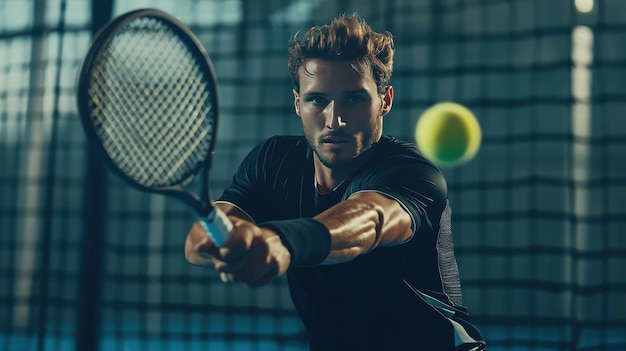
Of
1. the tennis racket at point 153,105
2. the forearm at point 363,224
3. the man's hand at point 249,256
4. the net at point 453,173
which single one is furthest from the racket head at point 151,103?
the net at point 453,173

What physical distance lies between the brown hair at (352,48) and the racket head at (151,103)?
757 millimetres

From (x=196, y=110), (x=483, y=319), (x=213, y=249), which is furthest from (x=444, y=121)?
(x=213, y=249)

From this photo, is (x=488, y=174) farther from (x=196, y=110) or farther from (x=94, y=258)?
(x=196, y=110)

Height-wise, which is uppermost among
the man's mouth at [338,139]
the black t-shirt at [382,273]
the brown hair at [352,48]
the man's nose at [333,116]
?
the brown hair at [352,48]

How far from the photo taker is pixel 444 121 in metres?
6.80

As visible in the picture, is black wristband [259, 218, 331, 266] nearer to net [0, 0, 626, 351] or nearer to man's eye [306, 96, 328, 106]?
man's eye [306, 96, 328, 106]

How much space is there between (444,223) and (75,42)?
4799 mm

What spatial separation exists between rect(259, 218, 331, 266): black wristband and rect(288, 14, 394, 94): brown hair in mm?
1132

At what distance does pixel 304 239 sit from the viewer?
1995mm

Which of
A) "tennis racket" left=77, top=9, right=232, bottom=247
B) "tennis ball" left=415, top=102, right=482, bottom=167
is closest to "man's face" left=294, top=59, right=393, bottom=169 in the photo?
"tennis racket" left=77, top=9, right=232, bottom=247

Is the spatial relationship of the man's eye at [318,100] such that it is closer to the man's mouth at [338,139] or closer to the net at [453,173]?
the man's mouth at [338,139]

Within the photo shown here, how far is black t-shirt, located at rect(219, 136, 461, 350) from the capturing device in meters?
2.76

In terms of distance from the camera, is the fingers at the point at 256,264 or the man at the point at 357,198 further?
the man at the point at 357,198

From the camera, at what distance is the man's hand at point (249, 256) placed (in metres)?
1.85
